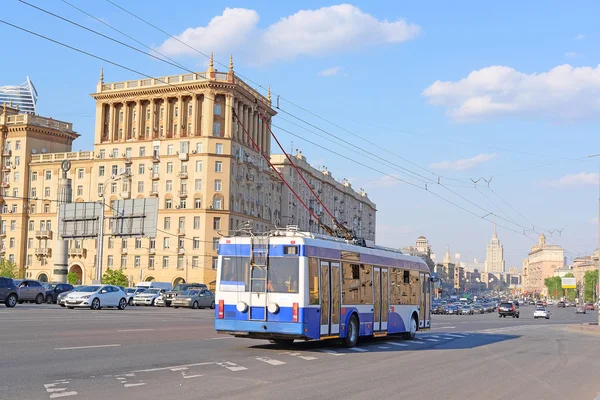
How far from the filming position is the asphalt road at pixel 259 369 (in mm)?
11211

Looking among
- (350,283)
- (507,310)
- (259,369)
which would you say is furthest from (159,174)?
(259,369)

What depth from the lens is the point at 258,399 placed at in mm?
10492

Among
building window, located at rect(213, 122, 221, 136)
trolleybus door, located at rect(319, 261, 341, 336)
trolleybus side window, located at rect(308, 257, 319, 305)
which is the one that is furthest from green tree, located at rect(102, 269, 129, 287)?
trolleybus side window, located at rect(308, 257, 319, 305)

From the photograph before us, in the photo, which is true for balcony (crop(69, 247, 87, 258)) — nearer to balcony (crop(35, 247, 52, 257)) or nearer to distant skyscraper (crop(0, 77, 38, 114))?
balcony (crop(35, 247, 52, 257))

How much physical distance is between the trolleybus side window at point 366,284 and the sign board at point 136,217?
3842 cm

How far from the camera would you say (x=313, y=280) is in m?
18.2

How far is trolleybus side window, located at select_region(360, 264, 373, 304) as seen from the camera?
20.9 metres

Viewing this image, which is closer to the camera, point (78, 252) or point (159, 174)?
point (159, 174)

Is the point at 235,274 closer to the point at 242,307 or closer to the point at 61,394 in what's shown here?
the point at 242,307

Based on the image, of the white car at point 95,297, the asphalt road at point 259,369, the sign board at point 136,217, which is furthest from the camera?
the sign board at point 136,217

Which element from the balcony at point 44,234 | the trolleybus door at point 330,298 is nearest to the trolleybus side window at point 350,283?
the trolleybus door at point 330,298

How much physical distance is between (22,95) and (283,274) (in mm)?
146271

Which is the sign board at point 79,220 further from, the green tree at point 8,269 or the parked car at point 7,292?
the green tree at point 8,269

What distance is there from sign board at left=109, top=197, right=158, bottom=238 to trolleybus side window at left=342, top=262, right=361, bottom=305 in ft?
128
